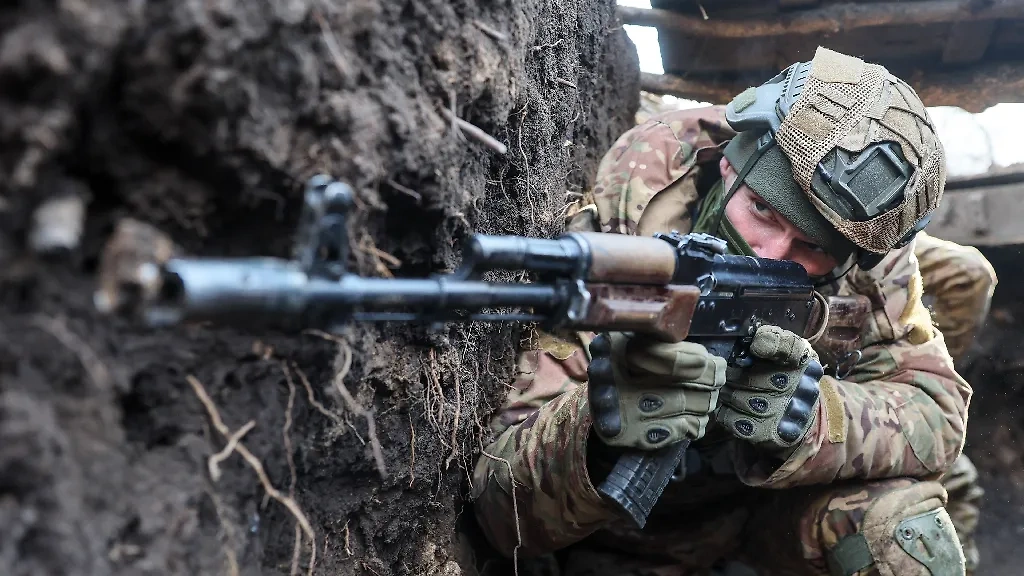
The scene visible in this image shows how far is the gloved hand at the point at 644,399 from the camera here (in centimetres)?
208

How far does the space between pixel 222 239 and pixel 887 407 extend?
100 inches

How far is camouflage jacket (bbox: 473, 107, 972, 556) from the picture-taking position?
2477 mm

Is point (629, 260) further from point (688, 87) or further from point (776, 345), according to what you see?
point (688, 87)

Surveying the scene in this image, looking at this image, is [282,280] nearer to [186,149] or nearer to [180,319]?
[180,319]

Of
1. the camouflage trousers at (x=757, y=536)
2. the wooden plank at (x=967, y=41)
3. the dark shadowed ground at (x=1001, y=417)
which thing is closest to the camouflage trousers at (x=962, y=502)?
the dark shadowed ground at (x=1001, y=417)

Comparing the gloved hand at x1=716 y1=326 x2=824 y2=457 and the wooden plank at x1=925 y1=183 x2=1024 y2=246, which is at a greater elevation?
the gloved hand at x1=716 y1=326 x2=824 y2=457

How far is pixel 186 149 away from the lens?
1172mm

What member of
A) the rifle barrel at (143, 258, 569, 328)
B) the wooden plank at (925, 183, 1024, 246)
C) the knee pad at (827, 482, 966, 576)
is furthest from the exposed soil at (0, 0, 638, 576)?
the wooden plank at (925, 183, 1024, 246)

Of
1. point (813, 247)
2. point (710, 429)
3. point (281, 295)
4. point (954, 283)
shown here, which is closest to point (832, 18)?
point (954, 283)

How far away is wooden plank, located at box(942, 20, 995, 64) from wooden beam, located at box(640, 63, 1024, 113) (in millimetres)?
102

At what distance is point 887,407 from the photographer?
290 cm

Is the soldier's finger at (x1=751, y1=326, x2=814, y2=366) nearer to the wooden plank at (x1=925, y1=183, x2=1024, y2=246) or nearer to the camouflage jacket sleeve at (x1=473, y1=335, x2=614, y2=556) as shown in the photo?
the camouflage jacket sleeve at (x1=473, y1=335, x2=614, y2=556)

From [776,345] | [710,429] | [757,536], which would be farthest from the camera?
[757,536]

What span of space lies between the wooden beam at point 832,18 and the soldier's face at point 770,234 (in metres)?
2.11
